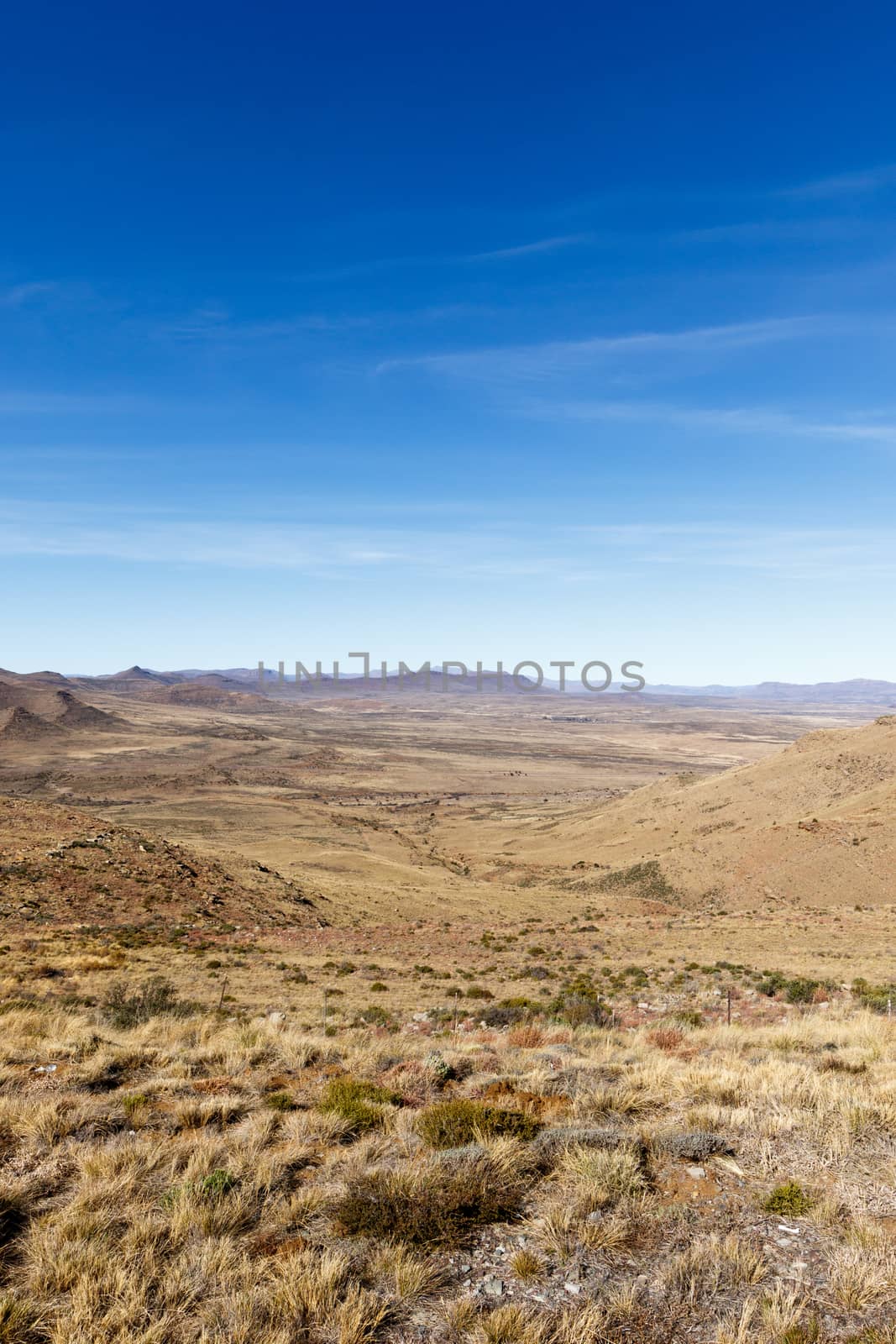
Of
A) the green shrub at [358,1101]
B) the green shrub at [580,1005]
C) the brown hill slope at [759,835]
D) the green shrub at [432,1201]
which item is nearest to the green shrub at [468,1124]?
the green shrub at [358,1101]

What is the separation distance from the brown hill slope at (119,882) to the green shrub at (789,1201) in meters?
28.2

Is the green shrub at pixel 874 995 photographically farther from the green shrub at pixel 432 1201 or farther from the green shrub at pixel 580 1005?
the green shrub at pixel 432 1201

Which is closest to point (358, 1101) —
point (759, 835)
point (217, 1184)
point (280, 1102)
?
point (280, 1102)

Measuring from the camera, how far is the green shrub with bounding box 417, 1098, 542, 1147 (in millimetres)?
7656

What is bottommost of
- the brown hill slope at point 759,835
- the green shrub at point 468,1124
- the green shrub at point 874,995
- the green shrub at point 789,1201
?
the brown hill slope at point 759,835

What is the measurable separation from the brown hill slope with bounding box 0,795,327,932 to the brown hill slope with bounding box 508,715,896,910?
24.9 meters

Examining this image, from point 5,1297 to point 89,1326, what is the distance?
805 millimetres

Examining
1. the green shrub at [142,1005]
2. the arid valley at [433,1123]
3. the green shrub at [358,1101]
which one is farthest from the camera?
the green shrub at [142,1005]

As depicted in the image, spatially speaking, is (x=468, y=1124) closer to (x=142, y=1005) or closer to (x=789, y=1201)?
(x=789, y=1201)

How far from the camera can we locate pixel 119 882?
33469 millimetres

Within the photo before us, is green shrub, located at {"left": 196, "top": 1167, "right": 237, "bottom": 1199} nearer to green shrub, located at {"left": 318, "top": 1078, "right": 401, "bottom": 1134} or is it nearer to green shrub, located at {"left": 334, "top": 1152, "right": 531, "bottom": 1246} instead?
green shrub, located at {"left": 334, "top": 1152, "right": 531, "bottom": 1246}

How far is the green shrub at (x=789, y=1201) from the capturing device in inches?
245

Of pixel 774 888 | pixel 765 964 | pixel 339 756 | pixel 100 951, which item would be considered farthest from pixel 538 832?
pixel 339 756

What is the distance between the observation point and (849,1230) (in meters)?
5.85
